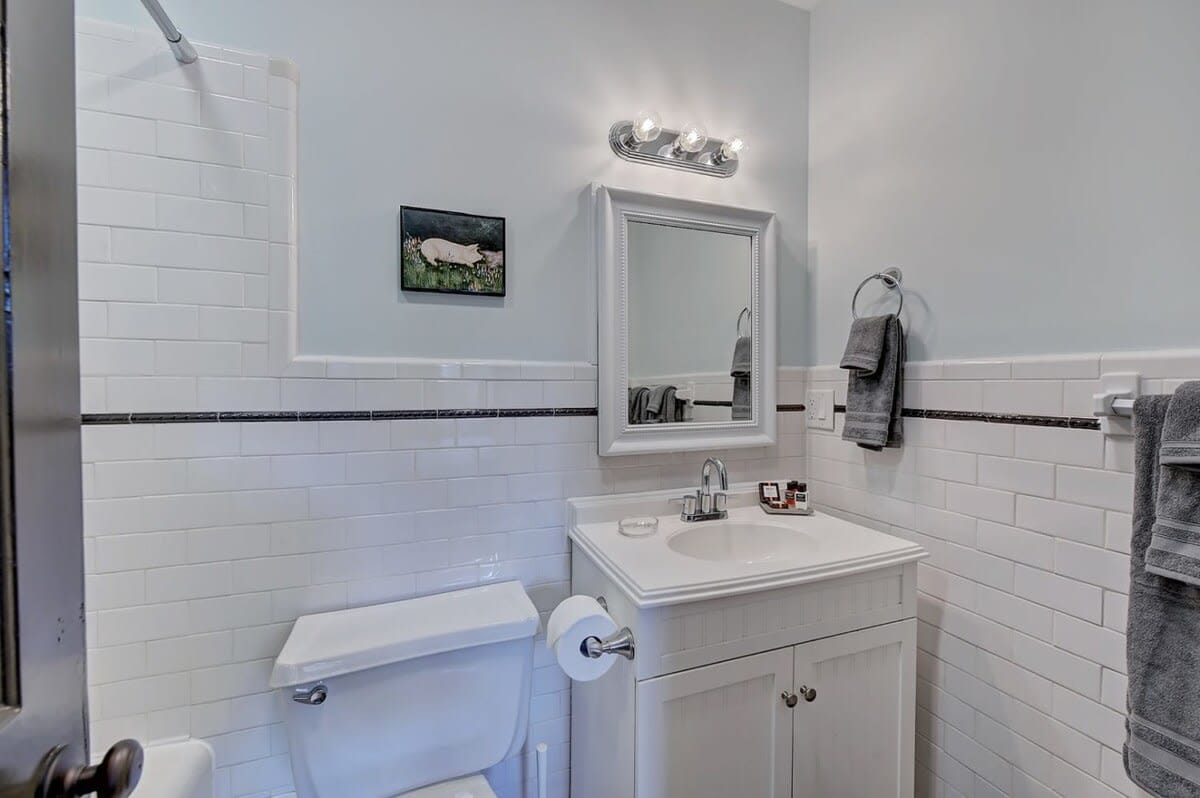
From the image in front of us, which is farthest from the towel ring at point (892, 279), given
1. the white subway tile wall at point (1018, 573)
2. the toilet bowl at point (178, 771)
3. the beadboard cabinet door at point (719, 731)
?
the toilet bowl at point (178, 771)

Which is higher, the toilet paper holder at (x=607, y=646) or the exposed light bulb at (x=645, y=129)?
the exposed light bulb at (x=645, y=129)

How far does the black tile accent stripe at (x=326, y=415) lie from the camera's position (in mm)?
1072

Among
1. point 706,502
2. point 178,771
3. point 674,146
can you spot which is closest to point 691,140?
point 674,146

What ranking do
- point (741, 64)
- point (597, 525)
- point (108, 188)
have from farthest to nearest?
point (741, 64)
point (597, 525)
point (108, 188)

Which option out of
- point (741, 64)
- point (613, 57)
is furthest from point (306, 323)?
point (741, 64)

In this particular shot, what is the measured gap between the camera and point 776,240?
1639 mm

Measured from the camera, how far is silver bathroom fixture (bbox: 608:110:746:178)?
4.71 feet

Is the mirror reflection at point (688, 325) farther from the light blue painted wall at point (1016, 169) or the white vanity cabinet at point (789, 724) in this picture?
the white vanity cabinet at point (789, 724)

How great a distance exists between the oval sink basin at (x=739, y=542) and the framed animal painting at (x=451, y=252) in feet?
2.80

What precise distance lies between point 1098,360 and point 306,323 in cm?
168

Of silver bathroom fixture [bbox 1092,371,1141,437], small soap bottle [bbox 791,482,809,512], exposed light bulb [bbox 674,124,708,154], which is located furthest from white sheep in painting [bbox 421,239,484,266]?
silver bathroom fixture [bbox 1092,371,1141,437]

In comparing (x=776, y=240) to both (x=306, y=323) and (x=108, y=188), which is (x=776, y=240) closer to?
(x=306, y=323)

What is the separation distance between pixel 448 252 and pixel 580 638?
956 mm

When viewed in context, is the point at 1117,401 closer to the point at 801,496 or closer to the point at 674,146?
the point at 801,496
